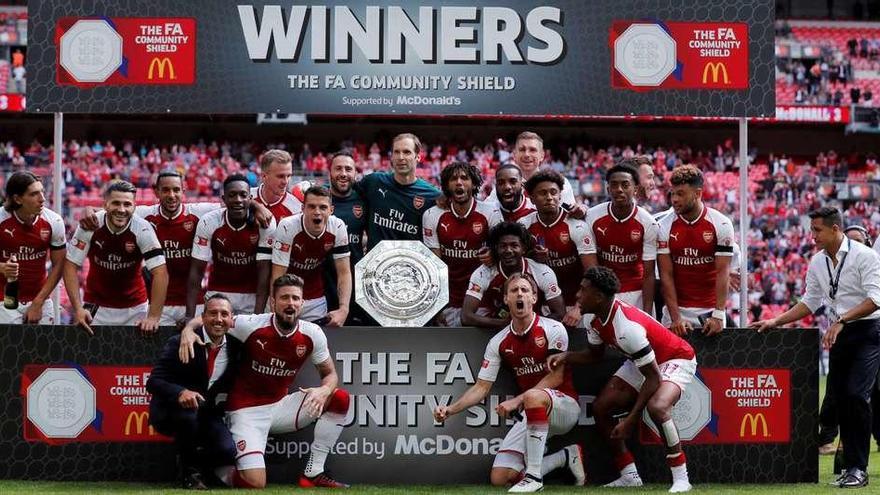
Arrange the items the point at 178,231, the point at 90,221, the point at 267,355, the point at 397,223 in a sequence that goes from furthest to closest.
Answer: the point at 397,223
the point at 178,231
the point at 90,221
the point at 267,355

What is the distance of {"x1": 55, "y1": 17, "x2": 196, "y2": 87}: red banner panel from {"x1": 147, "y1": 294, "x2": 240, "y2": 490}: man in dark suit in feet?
7.25

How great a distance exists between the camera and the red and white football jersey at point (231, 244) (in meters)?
8.67

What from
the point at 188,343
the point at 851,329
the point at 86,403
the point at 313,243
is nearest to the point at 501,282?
the point at 313,243

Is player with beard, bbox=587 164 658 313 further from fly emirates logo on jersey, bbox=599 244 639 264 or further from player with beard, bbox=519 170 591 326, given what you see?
player with beard, bbox=519 170 591 326

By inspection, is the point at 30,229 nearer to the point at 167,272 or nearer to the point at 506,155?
the point at 167,272

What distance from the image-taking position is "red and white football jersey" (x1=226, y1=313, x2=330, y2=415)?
7.85m

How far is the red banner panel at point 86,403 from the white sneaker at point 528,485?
2.46m

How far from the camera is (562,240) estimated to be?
8.62 meters

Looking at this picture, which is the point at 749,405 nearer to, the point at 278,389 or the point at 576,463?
the point at 576,463

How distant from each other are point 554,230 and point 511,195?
41 cm

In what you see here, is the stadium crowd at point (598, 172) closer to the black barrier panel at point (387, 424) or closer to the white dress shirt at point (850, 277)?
the white dress shirt at point (850, 277)

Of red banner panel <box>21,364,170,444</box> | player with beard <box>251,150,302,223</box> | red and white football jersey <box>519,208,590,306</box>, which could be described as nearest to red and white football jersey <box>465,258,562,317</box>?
red and white football jersey <box>519,208,590,306</box>

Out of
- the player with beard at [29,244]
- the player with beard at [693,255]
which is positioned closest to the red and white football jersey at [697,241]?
the player with beard at [693,255]

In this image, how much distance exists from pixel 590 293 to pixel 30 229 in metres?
4.19
